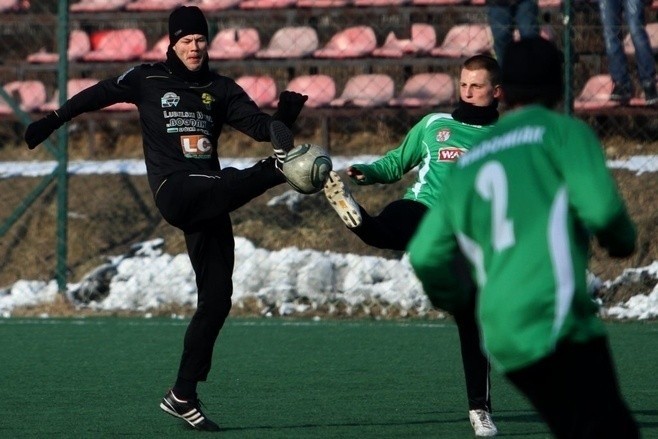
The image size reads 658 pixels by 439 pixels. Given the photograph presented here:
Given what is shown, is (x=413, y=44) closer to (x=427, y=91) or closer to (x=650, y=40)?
(x=427, y=91)

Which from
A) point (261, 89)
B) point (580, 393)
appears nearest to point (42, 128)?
point (580, 393)

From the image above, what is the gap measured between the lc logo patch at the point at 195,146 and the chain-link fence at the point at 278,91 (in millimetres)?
5450

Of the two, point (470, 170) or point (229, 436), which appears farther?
point (229, 436)

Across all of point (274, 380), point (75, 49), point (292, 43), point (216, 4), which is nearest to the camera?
A: point (274, 380)

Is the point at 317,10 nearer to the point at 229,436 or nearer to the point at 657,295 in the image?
the point at 657,295

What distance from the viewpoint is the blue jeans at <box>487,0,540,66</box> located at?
40.5ft

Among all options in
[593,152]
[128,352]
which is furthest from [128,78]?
[593,152]

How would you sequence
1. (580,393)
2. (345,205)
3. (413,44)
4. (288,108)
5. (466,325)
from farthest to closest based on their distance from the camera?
(413,44) < (288,108) < (466,325) < (345,205) < (580,393)

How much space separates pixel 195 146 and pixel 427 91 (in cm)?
776

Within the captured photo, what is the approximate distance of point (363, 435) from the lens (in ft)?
19.9

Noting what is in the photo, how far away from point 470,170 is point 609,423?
733 mm

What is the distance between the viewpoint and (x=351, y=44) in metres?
14.8

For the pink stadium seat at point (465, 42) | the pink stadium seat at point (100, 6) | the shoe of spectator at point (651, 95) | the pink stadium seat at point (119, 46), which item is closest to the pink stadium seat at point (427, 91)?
the pink stadium seat at point (465, 42)

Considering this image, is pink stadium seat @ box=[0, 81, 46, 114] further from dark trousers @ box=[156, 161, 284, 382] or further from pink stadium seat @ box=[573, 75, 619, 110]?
dark trousers @ box=[156, 161, 284, 382]
